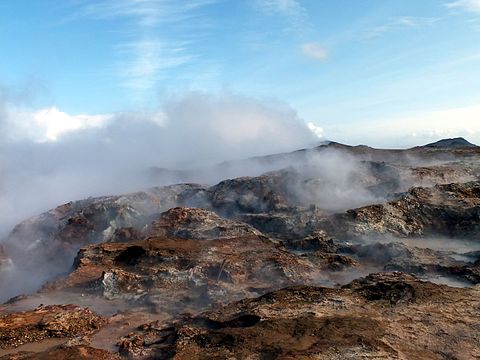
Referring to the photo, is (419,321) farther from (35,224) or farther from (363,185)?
(35,224)

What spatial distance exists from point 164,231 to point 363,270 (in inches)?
383

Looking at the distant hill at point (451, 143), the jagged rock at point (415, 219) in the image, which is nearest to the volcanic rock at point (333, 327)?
the jagged rock at point (415, 219)

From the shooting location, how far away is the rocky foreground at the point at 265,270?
33.0ft

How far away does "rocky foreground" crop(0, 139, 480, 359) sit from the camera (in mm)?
10062

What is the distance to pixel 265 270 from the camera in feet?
53.7

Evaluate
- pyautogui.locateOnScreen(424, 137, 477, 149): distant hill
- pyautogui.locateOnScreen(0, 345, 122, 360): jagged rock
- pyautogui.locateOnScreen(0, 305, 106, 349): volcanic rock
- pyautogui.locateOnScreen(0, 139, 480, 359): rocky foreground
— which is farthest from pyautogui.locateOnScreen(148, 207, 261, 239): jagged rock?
pyautogui.locateOnScreen(424, 137, 477, 149): distant hill

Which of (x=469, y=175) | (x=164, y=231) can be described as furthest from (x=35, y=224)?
(x=469, y=175)

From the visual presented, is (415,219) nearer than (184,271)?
No

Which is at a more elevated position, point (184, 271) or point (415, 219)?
point (415, 219)

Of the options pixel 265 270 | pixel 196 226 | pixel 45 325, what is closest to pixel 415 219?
pixel 265 270

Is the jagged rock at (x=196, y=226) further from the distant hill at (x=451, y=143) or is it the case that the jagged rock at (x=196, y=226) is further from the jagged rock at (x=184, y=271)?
the distant hill at (x=451, y=143)

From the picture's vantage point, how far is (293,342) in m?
9.51

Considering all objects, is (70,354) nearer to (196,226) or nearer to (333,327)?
(333,327)

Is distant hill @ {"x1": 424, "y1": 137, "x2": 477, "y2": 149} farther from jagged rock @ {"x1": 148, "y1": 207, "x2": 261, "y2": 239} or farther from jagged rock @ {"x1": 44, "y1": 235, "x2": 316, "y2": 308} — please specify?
jagged rock @ {"x1": 44, "y1": 235, "x2": 316, "y2": 308}
